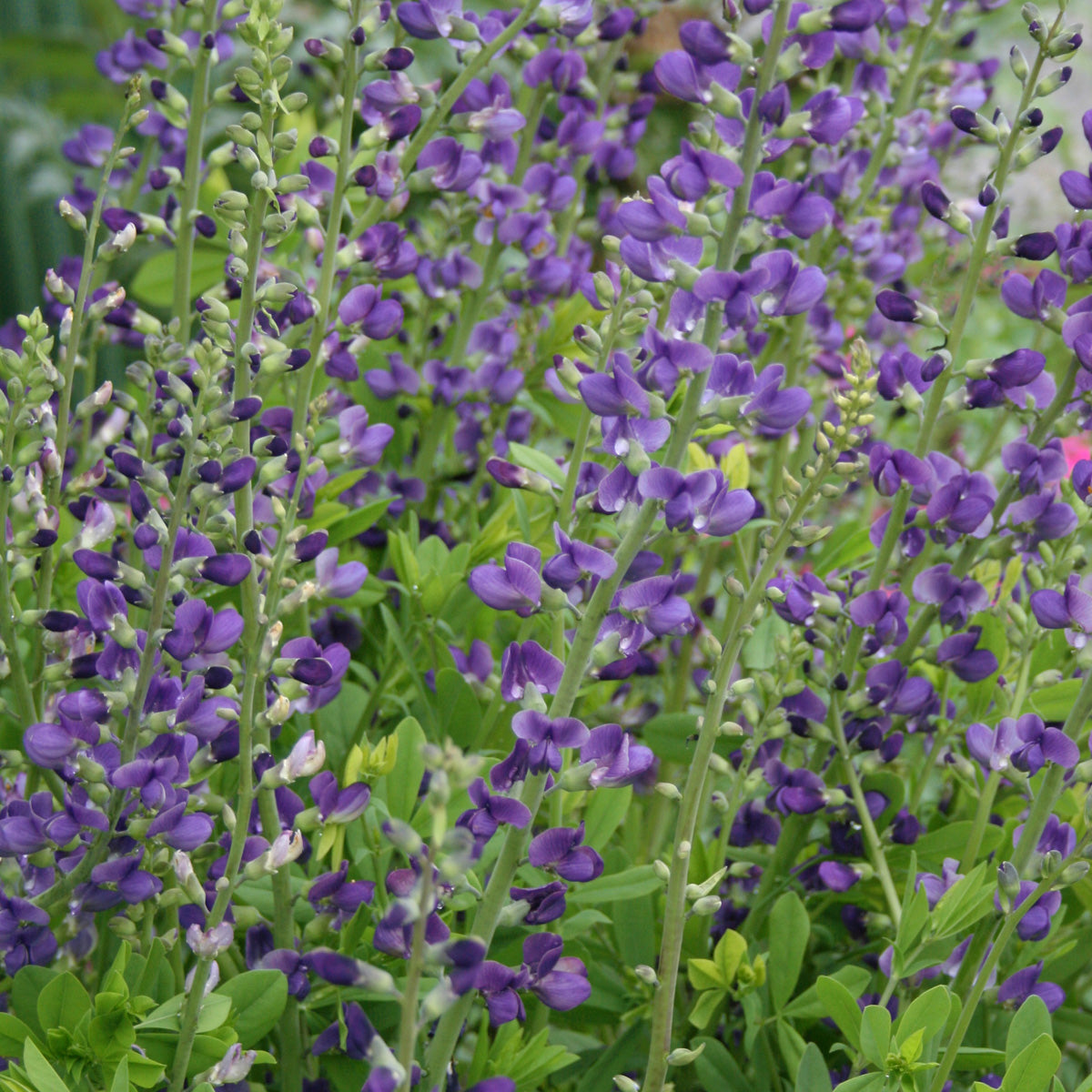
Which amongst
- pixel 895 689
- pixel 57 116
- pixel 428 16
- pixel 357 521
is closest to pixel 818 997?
pixel 895 689

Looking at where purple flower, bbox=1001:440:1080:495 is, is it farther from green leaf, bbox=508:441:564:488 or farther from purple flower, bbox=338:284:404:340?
purple flower, bbox=338:284:404:340

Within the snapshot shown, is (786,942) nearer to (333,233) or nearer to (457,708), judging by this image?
(457,708)

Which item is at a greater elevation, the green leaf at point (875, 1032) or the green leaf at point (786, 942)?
the green leaf at point (875, 1032)

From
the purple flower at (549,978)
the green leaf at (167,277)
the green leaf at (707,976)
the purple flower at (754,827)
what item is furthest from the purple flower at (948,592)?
the green leaf at (167,277)

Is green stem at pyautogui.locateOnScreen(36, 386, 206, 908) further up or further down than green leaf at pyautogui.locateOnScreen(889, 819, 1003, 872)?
further up

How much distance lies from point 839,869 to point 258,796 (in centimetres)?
49

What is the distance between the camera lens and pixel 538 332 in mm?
1663

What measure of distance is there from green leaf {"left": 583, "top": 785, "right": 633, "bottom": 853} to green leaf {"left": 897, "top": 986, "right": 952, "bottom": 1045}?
0.97 ft

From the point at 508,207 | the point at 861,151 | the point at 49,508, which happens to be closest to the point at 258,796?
the point at 49,508

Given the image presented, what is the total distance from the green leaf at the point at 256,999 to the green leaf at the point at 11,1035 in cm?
13

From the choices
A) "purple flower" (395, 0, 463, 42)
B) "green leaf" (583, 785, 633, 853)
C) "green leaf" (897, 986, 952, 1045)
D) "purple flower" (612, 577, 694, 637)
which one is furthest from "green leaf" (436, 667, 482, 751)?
"purple flower" (395, 0, 463, 42)

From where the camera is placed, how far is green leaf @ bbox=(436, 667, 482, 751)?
3.66 feet

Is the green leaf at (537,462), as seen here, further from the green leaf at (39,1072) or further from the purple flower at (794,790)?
the green leaf at (39,1072)

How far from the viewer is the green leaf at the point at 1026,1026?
0.88 metres
